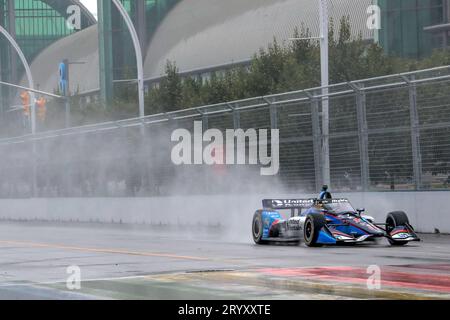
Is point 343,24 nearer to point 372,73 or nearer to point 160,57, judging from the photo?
point 372,73

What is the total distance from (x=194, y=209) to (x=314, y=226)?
13614mm

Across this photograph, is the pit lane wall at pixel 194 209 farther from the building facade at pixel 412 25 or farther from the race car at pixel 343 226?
the building facade at pixel 412 25

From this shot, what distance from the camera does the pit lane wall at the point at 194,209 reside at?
2573 centimetres

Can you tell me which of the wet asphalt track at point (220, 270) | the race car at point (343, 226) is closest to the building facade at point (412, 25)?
the wet asphalt track at point (220, 270)

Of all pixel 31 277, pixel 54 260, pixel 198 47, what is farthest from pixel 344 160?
pixel 198 47

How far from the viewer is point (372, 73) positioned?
3984 cm

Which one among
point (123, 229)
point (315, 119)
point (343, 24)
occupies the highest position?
point (343, 24)

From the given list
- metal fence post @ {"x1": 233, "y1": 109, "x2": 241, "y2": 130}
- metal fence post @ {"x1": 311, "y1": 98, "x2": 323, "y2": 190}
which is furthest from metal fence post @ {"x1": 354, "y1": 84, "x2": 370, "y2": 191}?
metal fence post @ {"x1": 233, "y1": 109, "x2": 241, "y2": 130}

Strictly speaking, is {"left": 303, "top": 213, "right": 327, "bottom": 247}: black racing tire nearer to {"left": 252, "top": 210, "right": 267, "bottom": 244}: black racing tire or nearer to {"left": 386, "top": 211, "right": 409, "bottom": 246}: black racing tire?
{"left": 386, "top": 211, "right": 409, "bottom": 246}: black racing tire

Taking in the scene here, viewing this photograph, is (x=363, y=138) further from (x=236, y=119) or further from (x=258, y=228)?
(x=236, y=119)

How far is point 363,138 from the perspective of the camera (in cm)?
2767

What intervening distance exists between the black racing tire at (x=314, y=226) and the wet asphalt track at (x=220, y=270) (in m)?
0.51

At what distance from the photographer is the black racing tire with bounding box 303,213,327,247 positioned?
71.2ft

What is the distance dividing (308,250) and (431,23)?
4557 cm
